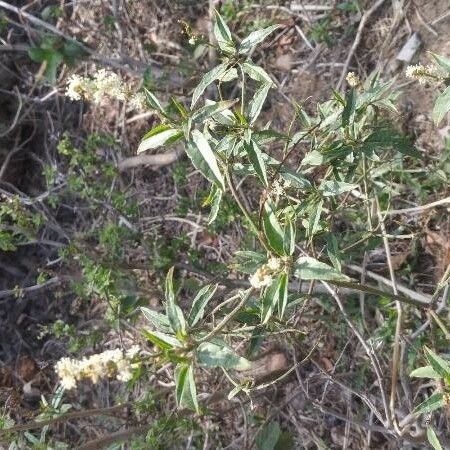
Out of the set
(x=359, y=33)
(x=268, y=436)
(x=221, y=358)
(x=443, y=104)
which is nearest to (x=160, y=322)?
(x=221, y=358)

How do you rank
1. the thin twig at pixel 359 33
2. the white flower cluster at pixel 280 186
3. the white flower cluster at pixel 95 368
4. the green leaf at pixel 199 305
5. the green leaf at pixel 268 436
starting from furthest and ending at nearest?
1. the thin twig at pixel 359 33
2. the green leaf at pixel 268 436
3. the white flower cluster at pixel 280 186
4. the green leaf at pixel 199 305
5. the white flower cluster at pixel 95 368

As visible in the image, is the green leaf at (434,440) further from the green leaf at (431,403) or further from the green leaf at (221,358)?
the green leaf at (221,358)

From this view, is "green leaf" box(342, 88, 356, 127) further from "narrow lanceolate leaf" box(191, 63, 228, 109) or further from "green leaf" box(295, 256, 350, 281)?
"green leaf" box(295, 256, 350, 281)

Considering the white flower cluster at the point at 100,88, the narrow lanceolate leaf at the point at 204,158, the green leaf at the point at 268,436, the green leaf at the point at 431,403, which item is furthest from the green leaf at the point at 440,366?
the green leaf at the point at 268,436

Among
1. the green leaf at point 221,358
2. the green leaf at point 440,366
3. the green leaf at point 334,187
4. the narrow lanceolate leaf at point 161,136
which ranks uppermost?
the narrow lanceolate leaf at point 161,136

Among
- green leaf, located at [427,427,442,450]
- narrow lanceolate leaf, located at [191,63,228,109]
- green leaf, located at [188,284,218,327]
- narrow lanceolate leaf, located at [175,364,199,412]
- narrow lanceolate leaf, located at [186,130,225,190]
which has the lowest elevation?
green leaf, located at [427,427,442,450]

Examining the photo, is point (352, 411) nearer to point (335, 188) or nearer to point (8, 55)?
point (335, 188)

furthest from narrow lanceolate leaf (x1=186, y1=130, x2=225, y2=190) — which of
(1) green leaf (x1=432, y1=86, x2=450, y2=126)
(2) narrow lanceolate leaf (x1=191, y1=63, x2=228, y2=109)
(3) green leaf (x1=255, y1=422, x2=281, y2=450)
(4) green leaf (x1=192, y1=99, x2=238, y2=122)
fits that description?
(3) green leaf (x1=255, y1=422, x2=281, y2=450)
